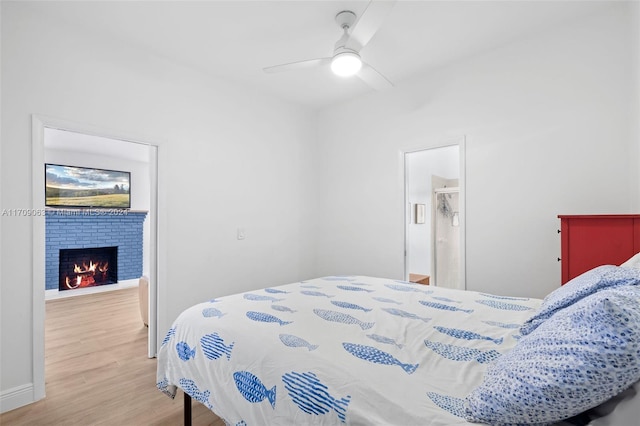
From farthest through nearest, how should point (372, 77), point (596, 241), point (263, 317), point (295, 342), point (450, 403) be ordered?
1. point (372, 77)
2. point (596, 241)
3. point (263, 317)
4. point (295, 342)
5. point (450, 403)

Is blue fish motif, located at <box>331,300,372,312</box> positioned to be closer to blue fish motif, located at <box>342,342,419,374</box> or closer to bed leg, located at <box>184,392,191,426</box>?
blue fish motif, located at <box>342,342,419,374</box>

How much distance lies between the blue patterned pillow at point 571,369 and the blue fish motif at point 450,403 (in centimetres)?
2

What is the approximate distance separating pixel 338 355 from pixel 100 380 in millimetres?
2238

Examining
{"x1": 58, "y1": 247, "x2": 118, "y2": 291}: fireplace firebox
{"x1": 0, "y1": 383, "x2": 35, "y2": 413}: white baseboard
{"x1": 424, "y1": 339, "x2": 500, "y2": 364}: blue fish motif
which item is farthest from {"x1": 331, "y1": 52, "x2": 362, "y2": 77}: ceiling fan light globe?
{"x1": 58, "y1": 247, "x2": 118, "y2": 291}: fireplace firebox

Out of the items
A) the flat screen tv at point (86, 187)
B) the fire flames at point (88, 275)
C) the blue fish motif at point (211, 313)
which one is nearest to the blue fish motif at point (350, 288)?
the blue fish motif at point (211, 313)

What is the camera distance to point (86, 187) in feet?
16.7

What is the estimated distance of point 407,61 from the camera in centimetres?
290

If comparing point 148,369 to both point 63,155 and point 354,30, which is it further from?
point 63,155

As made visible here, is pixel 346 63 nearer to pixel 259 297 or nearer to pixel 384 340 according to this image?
pixel 259 297

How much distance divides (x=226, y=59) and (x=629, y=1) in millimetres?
3064

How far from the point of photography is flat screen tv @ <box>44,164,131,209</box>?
4.71 m

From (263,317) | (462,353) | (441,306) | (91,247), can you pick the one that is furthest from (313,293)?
(91,247)

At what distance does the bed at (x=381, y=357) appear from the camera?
2.50ft

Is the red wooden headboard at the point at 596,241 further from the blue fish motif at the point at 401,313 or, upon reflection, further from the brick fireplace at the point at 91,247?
the brick fireplace at the point at 91,247
